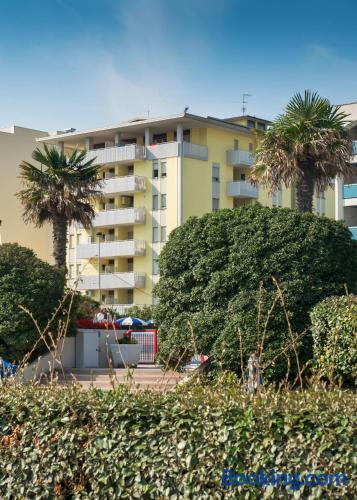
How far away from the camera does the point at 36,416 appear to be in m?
9.23

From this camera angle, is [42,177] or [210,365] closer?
[210,365]

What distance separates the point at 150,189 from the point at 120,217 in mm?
2925

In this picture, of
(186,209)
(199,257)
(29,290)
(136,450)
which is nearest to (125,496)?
(136,450)

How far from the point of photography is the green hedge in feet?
25.7

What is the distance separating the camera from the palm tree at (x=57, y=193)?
45.5 meters

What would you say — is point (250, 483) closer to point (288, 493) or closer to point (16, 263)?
point (288, 493)

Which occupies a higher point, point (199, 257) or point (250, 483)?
point (199, 257)

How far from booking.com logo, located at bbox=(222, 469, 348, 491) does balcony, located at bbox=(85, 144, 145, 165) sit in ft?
198

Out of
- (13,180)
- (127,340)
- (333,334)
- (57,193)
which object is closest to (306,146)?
(127,340)

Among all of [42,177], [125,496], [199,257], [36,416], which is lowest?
[125,496]

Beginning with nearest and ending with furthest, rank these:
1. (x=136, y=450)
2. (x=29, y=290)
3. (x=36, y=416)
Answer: (x=136, y=450), (x=36, y=416), (x=29, y=290)

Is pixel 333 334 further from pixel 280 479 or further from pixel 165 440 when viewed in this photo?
pixel 280 479

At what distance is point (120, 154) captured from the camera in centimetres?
6862

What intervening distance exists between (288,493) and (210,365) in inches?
806
